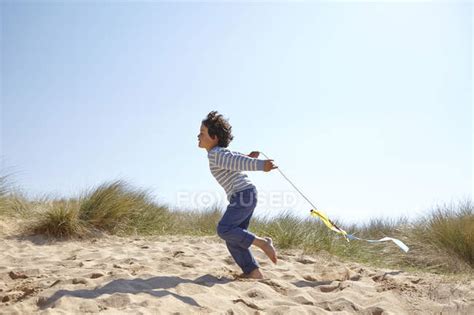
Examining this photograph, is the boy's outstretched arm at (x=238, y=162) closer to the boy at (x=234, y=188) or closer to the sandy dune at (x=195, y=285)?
the boy at (x=234, y=188)

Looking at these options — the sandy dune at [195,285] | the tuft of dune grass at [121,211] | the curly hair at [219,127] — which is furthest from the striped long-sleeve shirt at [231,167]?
the tuft of dune grass at [121,211]

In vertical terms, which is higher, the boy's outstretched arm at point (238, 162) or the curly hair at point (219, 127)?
the curly hair at point (219, 127)

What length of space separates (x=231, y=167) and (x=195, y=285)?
102 centimetres

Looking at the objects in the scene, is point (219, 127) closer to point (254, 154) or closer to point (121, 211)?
point (254, 154)

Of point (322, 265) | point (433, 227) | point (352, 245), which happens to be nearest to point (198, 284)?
point (322, 265)

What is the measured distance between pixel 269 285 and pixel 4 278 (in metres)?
2.34

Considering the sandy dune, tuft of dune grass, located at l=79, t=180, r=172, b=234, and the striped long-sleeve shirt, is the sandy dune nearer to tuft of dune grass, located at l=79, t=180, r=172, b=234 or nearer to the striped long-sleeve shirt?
the striped long-sleeve shirt

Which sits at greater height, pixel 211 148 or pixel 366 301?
pixel 211 148

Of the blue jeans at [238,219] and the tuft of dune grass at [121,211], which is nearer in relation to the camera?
the blue jeans at [238,219]

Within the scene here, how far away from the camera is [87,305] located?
303cm

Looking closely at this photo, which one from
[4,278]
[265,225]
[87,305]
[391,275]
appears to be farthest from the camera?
[265,225]

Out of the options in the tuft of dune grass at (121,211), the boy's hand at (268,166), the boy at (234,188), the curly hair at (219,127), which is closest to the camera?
the boy's hand at (268,166)

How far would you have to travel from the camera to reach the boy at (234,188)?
3.99 metres

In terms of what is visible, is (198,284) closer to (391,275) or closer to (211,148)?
(211,148)
